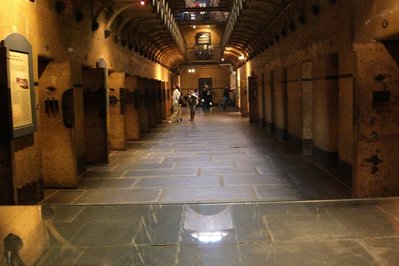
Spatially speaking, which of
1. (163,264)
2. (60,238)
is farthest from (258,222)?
(60,238)

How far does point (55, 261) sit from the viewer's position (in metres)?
3.31

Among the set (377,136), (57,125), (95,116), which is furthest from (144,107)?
(377,136)

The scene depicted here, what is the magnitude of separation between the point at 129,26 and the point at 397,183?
29.5 ft

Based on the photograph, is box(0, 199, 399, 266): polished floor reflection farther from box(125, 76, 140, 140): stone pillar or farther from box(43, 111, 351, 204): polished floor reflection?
box(125, 76, 140, 140): stone pillar

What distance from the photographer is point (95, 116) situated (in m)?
8.78

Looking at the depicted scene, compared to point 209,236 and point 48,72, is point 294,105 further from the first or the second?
point 209,236

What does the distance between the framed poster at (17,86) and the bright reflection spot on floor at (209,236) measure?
8.05ft

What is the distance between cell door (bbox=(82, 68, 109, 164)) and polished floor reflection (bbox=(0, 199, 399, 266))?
12.8 ft

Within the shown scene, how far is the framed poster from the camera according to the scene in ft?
15.8

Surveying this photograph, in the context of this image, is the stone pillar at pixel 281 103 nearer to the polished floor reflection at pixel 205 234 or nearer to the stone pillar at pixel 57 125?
the stone pillar at pixel 57 125

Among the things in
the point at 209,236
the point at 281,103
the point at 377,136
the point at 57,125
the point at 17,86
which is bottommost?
the point at 209,236

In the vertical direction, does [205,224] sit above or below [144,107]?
below

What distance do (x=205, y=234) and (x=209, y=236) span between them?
0.06 metres

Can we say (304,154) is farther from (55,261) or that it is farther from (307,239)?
(55,261)
